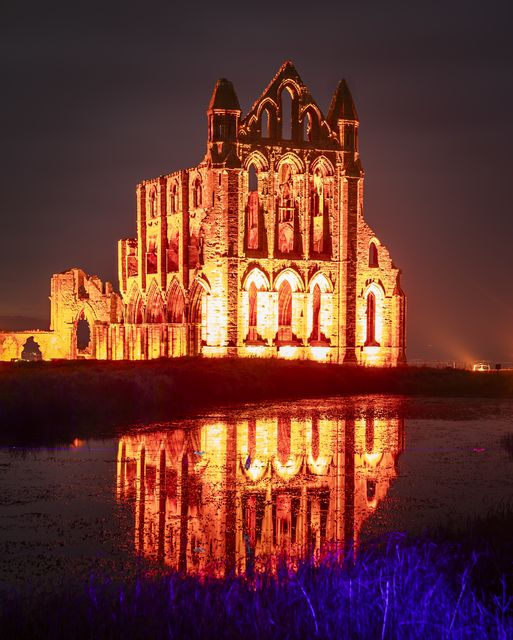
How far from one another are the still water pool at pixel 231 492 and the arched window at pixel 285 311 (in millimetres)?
26377

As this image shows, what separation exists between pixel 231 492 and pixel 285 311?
3793cm

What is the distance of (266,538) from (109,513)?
2.84 metres

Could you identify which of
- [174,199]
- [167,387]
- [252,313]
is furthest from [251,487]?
[174,199]

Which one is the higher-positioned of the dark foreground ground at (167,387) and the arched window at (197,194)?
the arched window at (197,194)

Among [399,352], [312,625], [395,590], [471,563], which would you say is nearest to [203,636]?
[312,625]

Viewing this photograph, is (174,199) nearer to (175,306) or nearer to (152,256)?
(152,256)

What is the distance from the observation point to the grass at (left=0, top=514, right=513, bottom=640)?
8023 millimetres

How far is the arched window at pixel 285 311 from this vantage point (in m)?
53.1

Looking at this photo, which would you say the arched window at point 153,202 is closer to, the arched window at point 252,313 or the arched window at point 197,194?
the arched window at point 197,194

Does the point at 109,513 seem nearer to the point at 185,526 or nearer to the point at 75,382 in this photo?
the point at 185,526

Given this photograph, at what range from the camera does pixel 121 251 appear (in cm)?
6322

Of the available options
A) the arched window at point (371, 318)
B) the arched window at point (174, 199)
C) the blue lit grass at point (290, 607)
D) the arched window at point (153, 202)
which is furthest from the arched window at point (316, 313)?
the blue lit grass at point (290, 607)

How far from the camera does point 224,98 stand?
1976 inches

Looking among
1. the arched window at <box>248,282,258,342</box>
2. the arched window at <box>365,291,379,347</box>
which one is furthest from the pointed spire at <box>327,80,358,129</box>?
the arched window at <box>248,282,258,342</box>
